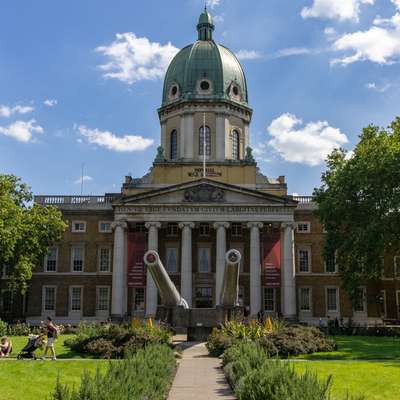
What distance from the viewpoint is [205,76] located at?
197 feet

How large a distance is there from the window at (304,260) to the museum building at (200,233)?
11 cm

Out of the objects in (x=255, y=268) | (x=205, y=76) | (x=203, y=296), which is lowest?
(x=203, y=296)

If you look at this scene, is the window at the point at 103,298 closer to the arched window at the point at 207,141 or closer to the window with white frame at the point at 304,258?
the arched window at the point at 207,141

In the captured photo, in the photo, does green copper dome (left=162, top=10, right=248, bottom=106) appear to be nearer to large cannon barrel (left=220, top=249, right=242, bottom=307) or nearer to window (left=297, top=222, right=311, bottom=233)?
window (left=297, top=222, right=311, bottom=233)

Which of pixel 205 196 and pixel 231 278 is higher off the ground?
pixel 205 196

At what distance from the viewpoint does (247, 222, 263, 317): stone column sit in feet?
161

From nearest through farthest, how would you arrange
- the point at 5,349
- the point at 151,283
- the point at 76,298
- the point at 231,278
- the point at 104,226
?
the point at 5,349
the point at 231,278
the point at 151,283
the point at 76,298
the point at 104,226

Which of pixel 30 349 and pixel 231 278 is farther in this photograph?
pixel 231 278

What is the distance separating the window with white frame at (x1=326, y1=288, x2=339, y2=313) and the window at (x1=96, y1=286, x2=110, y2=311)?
21149 millimetres

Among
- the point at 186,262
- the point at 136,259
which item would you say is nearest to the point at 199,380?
the point at 136,259

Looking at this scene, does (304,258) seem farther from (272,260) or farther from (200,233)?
(200,233)

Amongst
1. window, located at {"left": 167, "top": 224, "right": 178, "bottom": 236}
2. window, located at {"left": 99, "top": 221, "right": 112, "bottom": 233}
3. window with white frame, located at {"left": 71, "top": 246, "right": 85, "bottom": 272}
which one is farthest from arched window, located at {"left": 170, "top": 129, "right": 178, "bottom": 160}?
window with white frame, located at {"left": 71, "top": 246, "right": 85, "bottom": 272}

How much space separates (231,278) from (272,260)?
62.0ft

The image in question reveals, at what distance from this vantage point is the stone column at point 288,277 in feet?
161
